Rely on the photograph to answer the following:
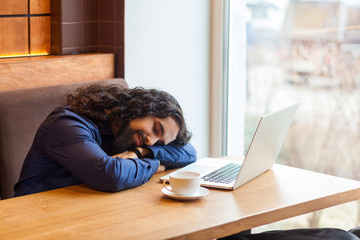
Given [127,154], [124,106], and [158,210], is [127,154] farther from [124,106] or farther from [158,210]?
[158,210]

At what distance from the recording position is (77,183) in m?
1.91

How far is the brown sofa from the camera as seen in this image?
227 cm

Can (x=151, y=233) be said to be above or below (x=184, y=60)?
below

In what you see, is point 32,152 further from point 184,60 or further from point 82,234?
point 184,60

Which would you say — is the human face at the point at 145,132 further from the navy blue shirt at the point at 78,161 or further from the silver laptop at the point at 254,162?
the silver laptop at the point at 254,162

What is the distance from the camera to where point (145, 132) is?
2.03 m

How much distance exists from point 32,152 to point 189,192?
0.62 metres

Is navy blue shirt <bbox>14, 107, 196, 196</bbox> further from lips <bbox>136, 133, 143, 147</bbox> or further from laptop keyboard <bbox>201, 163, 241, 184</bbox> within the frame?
laptop keyboard <bbox>201, 163, 241, 184</bbox>

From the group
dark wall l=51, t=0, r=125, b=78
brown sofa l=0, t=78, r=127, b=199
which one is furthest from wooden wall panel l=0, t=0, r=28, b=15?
brown sofa l=0, t=78, r=127, b=199

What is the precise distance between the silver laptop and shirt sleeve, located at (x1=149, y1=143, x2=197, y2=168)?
0.03 m

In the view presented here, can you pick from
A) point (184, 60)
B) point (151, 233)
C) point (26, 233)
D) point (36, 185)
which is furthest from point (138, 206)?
point (184, 60)

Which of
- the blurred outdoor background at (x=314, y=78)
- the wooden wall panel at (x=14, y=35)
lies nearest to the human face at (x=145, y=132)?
the wooden wall panel at (x=14, y=35)

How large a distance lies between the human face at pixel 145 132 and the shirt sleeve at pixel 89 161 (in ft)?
0.43

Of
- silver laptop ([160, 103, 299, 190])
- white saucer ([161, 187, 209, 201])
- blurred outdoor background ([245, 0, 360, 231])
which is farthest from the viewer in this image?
blurred outdoor background ([245, 0, 360, 231])
